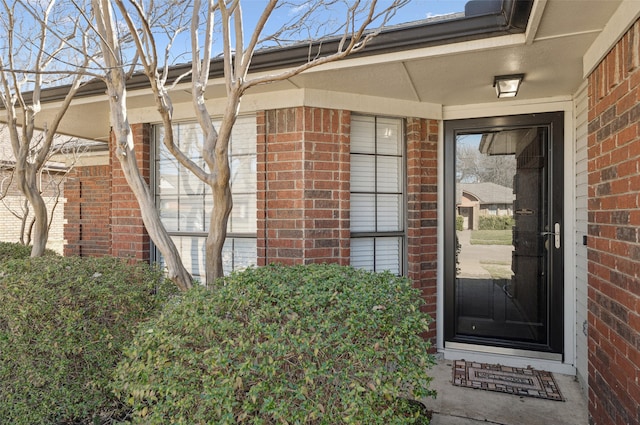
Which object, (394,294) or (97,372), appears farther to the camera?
(97,372)

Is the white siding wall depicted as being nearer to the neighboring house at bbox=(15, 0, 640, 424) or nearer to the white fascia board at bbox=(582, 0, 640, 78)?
the neighboring house at bbox=(15, 0, 640, 424)

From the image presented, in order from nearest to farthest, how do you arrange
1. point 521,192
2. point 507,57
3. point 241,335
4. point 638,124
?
point 241,335, point 638,124, point 507,57, point 521,192

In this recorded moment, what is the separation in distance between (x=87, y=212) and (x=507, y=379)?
7.19m

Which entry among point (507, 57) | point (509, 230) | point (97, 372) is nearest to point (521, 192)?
point (509, 230)

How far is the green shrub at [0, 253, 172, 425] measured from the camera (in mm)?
2521

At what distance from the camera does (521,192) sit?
13.4 feet

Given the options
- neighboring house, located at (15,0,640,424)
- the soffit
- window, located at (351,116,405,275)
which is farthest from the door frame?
window, located at (351,116,405,275)

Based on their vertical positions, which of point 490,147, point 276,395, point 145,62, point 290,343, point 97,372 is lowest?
point 97,372

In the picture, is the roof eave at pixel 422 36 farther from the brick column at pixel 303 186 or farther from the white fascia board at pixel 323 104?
the brick column at pixel 303 186

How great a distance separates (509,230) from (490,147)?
870 mm

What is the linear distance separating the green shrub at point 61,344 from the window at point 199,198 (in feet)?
4.86

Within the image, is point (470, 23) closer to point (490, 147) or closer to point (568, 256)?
point (490, 147)

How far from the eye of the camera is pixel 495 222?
165 inches

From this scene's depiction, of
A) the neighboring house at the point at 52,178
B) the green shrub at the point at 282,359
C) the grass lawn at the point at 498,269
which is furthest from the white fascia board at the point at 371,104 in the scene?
the neighboring house at the point at 52,178
